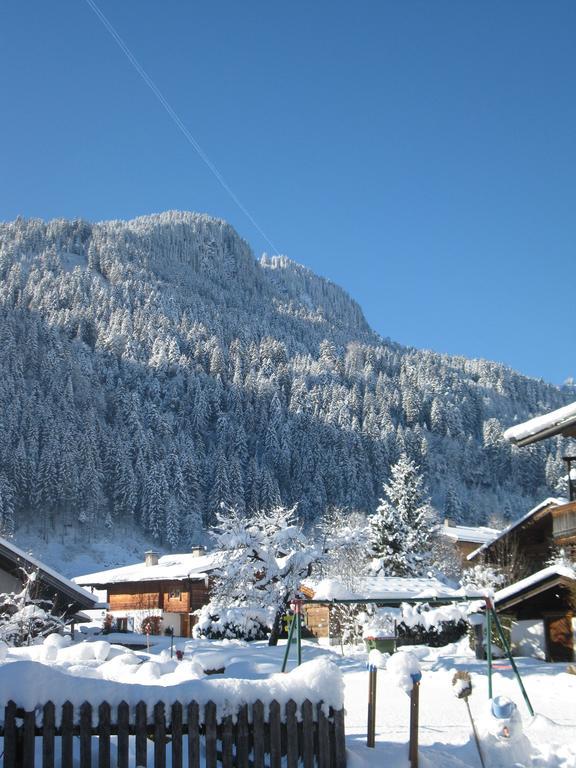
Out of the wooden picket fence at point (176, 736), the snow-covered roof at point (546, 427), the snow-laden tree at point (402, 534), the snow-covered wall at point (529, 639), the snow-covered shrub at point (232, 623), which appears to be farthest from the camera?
the snow-laden tree at point (402, 534)

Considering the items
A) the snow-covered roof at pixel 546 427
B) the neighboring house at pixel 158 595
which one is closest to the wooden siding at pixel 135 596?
the neighboring house at pixel 158 595

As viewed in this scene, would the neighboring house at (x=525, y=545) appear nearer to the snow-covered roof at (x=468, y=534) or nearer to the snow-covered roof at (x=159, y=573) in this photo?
the snow-covered roof at (x=159, y=573)

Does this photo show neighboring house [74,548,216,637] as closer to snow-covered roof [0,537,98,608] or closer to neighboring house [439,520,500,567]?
snow-covered roof [0,537,98,608]

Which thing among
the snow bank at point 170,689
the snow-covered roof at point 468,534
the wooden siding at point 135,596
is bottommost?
the wooden siding at point 135,596

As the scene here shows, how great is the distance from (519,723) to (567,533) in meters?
14.6

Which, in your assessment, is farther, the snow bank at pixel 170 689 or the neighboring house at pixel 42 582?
the neighboring house at pixel 42 582

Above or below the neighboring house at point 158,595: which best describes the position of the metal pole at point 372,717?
above

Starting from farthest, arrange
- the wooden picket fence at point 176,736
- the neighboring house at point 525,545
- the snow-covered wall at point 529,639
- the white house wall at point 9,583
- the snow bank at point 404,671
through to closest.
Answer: the neighboring house at point 525,545 → the snow-covered wall at point 529,639 → the white house wall at point 9,583 → the snow bank at point 404,671 → the wooden picket fence at point 176,736

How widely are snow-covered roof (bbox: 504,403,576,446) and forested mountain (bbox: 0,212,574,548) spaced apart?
8393 cm

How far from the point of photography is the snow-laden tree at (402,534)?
5166 cm

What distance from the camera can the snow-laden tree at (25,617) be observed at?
1977cm

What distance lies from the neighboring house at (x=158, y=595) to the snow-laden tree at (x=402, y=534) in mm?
12373

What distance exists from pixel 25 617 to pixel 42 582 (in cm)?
Answer: 375

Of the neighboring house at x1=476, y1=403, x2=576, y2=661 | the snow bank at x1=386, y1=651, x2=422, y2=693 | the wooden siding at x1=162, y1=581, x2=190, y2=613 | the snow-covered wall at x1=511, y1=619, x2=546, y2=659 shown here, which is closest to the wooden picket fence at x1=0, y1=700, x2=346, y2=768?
the snow bank at x1=386, y1=651, x2=422, y2=693
